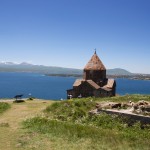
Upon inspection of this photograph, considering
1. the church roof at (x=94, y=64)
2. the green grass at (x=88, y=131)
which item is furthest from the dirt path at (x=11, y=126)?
the church roof at (x=94, y=64)

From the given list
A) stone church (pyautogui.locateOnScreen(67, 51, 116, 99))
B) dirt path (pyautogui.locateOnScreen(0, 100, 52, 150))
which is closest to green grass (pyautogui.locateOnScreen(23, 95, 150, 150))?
dirt path (pyautogui.locateOnScreen(0, 100, 52, 150))

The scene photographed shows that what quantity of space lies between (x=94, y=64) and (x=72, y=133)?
3123 cm

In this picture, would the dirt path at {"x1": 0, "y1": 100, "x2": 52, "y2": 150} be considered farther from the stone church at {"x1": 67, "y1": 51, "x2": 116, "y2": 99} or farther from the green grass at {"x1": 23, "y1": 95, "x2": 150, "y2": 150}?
the stone church at {"x1": 67, "y1": 51, "x2": 116, "y2": 99}

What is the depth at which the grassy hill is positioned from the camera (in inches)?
548

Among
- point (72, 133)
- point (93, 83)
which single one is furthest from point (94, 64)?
point (72, 133)

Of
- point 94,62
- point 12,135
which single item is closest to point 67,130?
point 12,135

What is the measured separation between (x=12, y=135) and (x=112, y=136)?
580cm

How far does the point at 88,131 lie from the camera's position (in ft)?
53.0

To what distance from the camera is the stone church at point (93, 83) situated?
4422 cm

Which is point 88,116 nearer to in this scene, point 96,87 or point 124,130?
point 124,130

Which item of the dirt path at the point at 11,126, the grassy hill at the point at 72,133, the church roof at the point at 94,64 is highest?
the church roof at the point at 94,64

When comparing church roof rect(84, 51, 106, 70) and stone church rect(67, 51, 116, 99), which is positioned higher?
church roof rect(84, 51, 106, 70)

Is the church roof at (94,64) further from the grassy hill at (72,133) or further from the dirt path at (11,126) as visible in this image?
the grassy hill at (72,133)

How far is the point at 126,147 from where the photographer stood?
1361 centimetres
